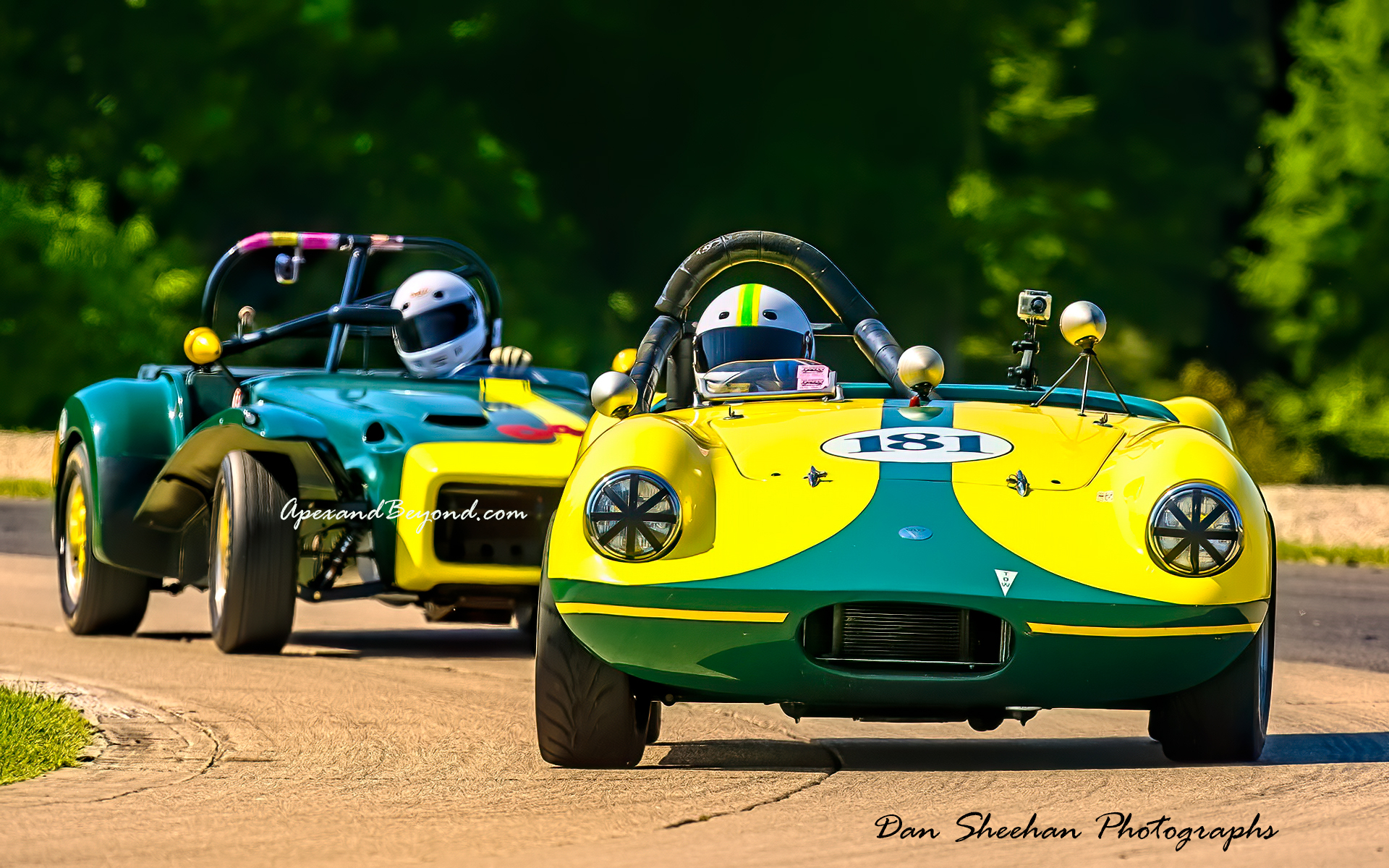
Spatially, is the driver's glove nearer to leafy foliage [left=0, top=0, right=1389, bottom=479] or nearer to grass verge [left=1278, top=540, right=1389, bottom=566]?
grass verge [left=1278, top=540, right=1389, bottom=566]

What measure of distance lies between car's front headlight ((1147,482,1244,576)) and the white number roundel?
1.74ft

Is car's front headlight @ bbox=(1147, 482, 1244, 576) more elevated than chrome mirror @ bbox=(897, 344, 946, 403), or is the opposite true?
chrome mirror @ bbox=(897, 344, 946, 403)

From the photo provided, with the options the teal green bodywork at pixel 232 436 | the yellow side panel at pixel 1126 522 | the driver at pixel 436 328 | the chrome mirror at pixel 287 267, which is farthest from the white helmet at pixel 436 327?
the yellow side panel at pixel 1126 522

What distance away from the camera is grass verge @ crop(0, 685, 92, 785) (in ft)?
18.9

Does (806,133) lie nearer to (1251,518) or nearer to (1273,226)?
(1273,226)

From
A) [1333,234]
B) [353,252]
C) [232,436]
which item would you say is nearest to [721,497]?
[232,436]

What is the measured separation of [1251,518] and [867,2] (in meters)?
26.0

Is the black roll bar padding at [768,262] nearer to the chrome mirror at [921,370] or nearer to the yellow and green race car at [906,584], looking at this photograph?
the chrome mirror at [921,370]

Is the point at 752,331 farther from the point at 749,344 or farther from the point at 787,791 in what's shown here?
the point at 787,791

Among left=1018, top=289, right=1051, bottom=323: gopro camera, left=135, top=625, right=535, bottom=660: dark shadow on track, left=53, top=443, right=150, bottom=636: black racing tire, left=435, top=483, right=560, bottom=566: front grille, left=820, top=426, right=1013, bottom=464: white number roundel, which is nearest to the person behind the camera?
left=820, top=426, right=1013, bottom=464: white number roundel

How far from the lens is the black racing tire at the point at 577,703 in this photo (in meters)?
5.52

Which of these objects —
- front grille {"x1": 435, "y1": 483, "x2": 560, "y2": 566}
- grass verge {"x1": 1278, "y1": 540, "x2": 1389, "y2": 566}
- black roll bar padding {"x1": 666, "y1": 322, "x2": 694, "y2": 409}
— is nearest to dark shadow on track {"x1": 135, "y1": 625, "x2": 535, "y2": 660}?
front grille {"x1": 435, "y1": 483, "x2": 560, "y2": 566}

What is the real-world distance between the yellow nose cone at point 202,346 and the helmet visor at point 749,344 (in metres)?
3.11

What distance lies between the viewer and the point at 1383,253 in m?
27.0
